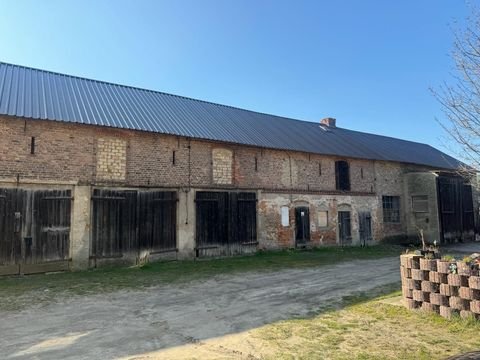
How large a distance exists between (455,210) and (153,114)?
60.2ft

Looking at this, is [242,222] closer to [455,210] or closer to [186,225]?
[186,225]

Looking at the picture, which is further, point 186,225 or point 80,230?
point 186,225

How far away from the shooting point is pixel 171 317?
595 cm

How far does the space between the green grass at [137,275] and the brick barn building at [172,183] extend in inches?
29.7

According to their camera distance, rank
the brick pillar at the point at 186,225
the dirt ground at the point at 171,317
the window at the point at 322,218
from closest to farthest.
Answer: the dirt ground at the point at 171,317 → the brick pillar at the point at 186,225 → the window at the point at 322,218

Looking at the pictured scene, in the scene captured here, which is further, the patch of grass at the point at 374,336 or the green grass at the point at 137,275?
the green grass at the point at 137,275

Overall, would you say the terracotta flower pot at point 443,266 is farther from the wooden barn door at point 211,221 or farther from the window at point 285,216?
the window at point 285,216

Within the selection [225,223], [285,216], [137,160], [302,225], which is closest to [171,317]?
[137,160]

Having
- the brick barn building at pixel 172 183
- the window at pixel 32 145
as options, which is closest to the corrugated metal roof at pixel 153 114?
the brick barn building at pixel 172 183

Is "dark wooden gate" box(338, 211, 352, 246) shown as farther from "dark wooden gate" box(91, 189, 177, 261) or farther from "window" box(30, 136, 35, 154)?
"window" box(30, 136, 35, 154)

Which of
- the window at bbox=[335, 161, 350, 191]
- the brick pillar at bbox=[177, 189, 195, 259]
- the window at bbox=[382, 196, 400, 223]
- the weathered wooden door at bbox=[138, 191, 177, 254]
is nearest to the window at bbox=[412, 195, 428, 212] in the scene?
the window at bbox=[382, 196, 400, 223]

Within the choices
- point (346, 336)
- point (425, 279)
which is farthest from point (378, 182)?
point (346, 336)

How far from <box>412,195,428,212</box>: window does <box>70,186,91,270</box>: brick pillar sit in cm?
1814

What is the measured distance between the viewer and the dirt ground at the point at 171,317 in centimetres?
450
